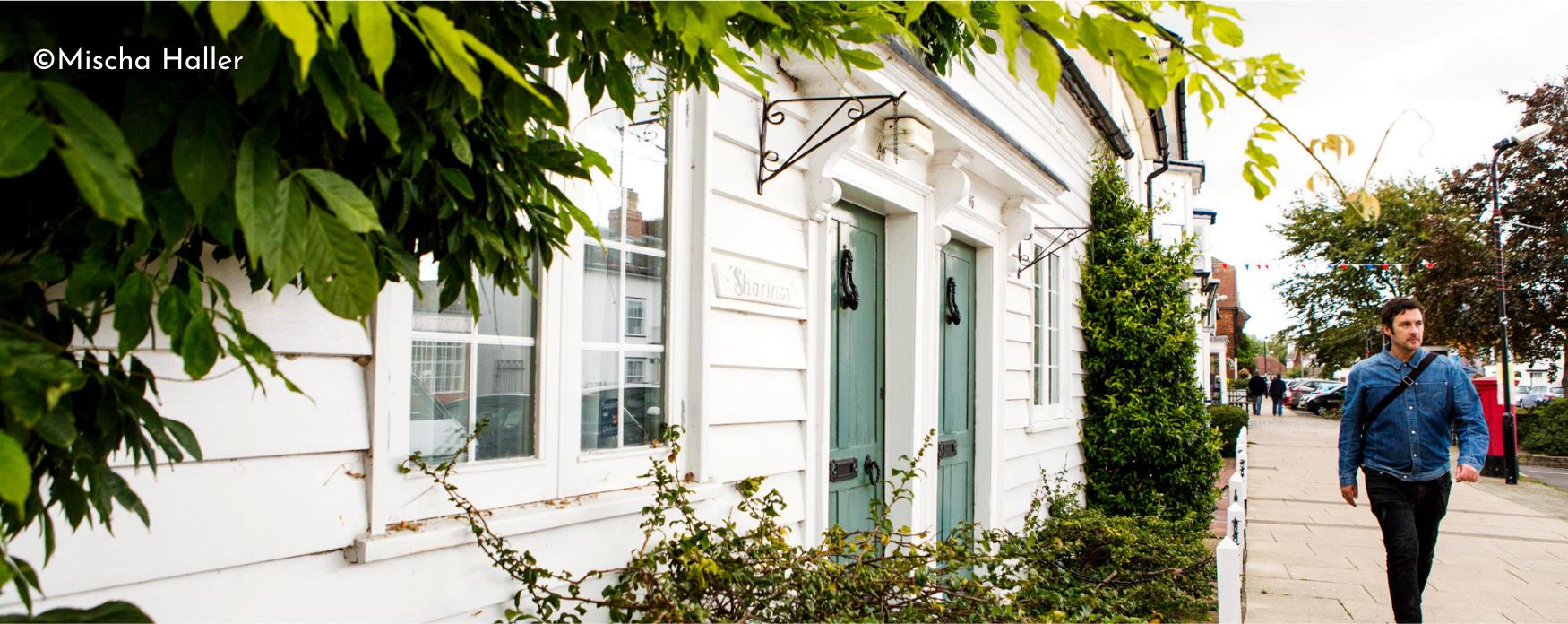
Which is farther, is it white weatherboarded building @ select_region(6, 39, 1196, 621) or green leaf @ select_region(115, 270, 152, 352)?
white weatherboarded building @ select_region(6, 39, 1196, 621)

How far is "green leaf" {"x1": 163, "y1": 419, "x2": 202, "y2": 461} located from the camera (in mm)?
1194

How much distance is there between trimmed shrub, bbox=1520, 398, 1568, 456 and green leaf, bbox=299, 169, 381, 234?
20.3 metres

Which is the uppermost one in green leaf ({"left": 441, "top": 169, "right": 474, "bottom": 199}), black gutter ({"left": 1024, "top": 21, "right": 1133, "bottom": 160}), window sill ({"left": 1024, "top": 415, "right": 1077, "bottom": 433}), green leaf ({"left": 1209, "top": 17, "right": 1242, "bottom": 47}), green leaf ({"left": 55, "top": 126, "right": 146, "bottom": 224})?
black gutter ({"left": 1024, "top": 21, "right": 1133, "bottom": 160})

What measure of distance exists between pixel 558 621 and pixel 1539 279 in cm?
2645

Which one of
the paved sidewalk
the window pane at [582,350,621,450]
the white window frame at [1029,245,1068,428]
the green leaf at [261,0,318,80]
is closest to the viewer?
A: the green leaf at [261,0,318,80]

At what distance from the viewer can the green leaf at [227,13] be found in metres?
0.85

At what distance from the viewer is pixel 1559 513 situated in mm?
9969

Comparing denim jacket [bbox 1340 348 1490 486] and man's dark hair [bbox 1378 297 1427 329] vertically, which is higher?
man's dark hair [bbox 1378 297 1427 329]

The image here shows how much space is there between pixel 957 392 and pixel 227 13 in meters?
5.09

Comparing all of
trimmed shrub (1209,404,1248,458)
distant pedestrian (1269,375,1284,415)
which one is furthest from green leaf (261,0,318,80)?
distant pedestrian (1269,375,1284,415)

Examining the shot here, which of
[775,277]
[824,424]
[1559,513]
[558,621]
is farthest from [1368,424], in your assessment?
[1559,513]

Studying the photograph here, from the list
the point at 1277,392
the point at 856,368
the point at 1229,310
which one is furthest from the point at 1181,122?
the point at 1229,310

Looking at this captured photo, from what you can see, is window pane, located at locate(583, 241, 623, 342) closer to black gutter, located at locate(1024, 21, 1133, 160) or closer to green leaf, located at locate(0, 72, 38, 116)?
green leaf, located at locate(0, 72, 38, 116)

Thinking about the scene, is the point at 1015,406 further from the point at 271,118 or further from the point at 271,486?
the point at 271,118
